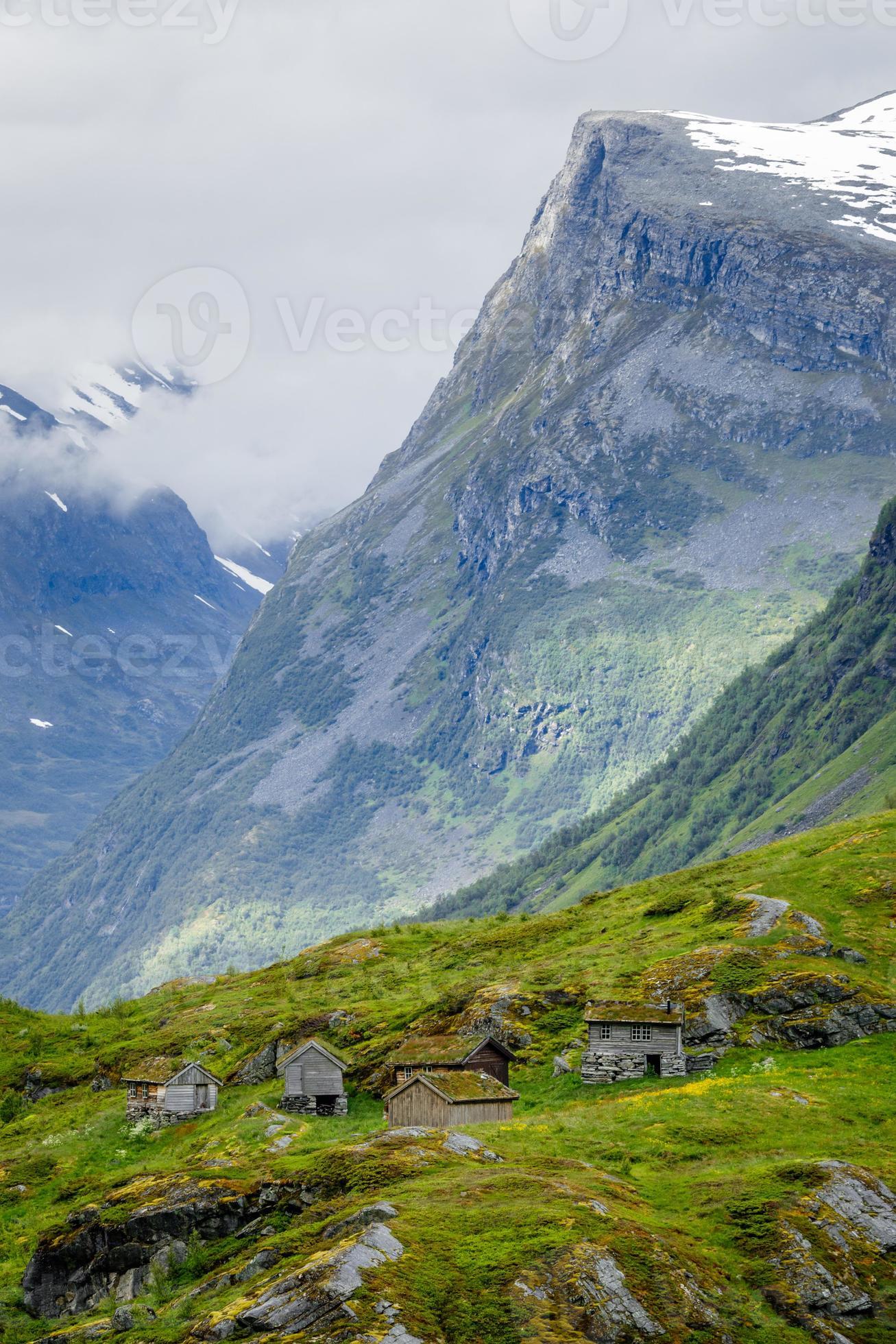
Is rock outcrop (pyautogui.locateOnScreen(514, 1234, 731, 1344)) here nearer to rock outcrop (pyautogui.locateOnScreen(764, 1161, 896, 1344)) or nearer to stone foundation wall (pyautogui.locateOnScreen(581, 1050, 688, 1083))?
rock outcrop (pyautogui.locateOnScreen(764, 1161, 896, 1344))

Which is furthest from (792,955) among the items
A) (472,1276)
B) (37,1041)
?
(37,1041)

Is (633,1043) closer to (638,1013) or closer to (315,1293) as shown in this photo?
(638,1013)

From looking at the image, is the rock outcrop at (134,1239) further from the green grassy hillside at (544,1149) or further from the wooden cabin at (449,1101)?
the wooden cabin at (449,1101)

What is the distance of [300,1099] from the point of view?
3162 inches

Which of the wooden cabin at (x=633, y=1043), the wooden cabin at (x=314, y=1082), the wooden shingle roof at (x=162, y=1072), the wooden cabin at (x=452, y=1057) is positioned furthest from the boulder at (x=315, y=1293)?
the wooden shingle roof at (x=162, y=1072)

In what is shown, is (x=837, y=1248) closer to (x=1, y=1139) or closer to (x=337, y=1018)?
(x=337, y=1018)

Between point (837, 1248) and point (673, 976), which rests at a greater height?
point (673, 976)

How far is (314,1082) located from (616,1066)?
16.9m

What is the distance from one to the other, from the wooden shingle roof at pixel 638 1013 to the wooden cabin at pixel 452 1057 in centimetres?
538

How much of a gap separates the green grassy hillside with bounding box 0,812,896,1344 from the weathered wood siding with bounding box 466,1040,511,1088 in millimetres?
1463

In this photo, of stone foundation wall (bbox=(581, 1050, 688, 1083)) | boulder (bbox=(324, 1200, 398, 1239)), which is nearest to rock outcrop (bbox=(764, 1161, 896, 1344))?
boulder (bbox=(324, 1200, 398, 1239))

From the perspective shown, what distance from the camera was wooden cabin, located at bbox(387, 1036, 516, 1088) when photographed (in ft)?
245

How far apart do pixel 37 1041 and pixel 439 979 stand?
36028 mm

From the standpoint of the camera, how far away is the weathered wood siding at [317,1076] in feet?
263
